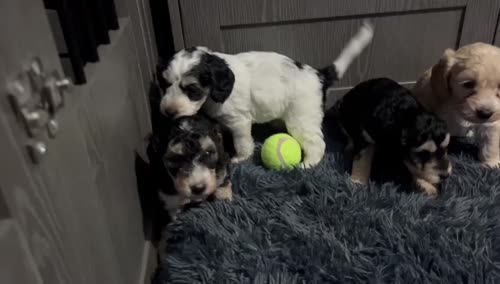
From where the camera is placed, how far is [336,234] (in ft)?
4.22

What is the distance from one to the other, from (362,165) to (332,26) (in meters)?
0.54

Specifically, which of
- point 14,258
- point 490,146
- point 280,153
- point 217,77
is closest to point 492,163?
point 490,146

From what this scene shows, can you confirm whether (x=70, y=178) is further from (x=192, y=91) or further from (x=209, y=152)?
(x=192, y=91)

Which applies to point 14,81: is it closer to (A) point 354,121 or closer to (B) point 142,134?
(B) point 142,134

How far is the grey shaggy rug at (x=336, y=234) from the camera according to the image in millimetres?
1167

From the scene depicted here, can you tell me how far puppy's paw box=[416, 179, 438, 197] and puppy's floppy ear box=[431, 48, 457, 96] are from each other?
0.32 m

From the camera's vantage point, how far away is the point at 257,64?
1.64 metres

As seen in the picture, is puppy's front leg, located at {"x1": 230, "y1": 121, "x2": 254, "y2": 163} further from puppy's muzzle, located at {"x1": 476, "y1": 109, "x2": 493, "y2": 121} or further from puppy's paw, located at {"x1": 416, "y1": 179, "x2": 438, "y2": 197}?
puppy's muzzle, located at {"x1": 476, "y1": 109, "x2": 493, "y2": 121}

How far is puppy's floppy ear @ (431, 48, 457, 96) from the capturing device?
1.48 meters

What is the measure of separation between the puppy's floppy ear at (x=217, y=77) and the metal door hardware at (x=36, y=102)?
83 cm

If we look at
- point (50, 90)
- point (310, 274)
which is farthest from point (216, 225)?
point (50, 90)

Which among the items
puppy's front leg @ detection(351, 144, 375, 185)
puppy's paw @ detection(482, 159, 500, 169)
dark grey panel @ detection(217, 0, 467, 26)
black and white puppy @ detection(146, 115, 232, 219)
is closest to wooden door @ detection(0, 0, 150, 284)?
black and white puppy @ detection(146, 115, 232, 219)

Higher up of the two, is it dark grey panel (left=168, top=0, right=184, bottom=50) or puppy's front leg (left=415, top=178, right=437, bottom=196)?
dark grey panel (left=168, top=0, right=184, bottom=50)

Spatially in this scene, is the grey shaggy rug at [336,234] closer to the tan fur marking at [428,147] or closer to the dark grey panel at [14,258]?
the tan fur marking at [428,147]
